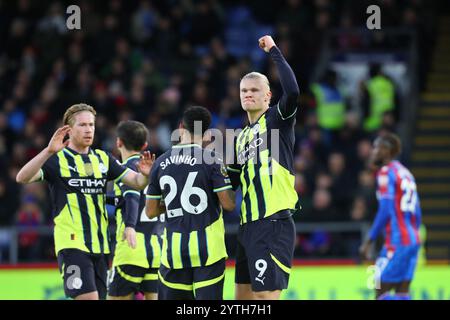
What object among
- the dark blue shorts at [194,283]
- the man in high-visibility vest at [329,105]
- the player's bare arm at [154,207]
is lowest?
the dark blue shorts at [194,283]

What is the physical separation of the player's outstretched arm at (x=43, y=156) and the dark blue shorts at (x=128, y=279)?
1.44 meters

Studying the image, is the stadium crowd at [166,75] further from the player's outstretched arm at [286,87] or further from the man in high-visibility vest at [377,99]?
the player's outstretched arm at [286,87]

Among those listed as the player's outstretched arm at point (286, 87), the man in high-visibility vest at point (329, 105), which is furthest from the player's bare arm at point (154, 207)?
the man in high-visibility vest at point (329, 105)

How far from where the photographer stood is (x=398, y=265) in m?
9.63

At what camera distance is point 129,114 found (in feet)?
50.5

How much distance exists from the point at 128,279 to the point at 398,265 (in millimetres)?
2808

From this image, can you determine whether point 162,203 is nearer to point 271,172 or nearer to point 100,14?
point 271,172

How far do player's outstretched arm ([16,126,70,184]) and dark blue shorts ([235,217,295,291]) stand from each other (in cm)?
156

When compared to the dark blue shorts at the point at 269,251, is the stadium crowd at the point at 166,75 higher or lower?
higher

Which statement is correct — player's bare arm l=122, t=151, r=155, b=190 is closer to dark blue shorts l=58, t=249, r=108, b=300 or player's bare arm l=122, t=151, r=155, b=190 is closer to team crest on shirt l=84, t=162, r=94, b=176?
team crest on shirt l=84, t=162, r=94, b=176

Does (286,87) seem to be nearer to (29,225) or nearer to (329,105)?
(29,225)

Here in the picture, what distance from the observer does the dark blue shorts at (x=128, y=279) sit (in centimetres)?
863

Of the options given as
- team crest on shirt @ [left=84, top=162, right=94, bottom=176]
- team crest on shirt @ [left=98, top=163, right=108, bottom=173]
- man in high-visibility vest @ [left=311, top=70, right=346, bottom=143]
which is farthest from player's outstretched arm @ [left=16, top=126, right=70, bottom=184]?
man in high-visibility vest @ [left=311, top=70, right=346, bottom=143]
